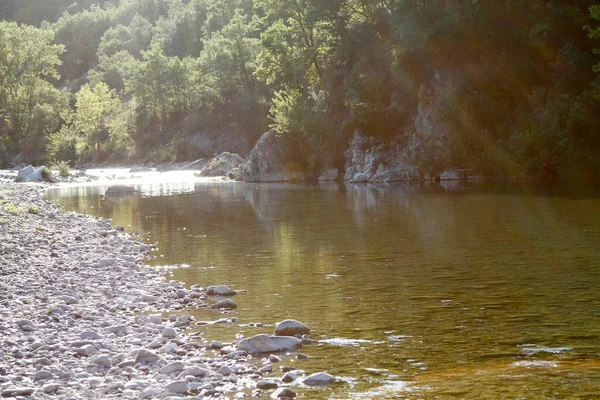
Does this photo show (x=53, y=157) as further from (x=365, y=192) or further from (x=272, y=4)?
(x=365, y=192)

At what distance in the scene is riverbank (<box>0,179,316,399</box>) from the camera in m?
7.94

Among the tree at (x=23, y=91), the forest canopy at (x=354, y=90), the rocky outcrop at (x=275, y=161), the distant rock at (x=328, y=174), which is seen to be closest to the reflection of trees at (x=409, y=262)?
the forest canopy at (x=354, y=90)

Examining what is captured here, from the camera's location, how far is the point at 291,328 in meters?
10.3

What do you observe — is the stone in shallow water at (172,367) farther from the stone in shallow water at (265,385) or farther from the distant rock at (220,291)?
the distant rock at (220,291)

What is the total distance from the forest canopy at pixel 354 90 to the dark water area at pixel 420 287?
1864cm

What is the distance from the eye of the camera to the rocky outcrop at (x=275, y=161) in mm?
65750

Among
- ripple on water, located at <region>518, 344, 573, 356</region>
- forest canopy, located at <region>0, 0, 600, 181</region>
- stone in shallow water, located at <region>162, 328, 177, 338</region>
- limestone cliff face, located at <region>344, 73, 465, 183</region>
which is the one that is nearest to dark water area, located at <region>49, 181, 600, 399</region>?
ripple on water, located at <region>518, 344, 573, 356</region>

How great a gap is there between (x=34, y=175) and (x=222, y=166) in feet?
69.3

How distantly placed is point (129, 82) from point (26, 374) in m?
101

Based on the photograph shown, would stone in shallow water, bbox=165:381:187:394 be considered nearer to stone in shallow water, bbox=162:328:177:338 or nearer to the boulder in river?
stone in shallow water, bbox=162:328:177:338

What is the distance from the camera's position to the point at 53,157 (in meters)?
92.1

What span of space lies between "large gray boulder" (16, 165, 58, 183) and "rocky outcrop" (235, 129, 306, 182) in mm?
19206

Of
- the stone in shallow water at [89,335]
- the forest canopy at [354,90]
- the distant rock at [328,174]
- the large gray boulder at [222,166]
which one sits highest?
the forest canopy at [354,90]

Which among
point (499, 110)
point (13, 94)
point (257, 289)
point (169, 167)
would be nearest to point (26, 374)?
point (257, 289)
